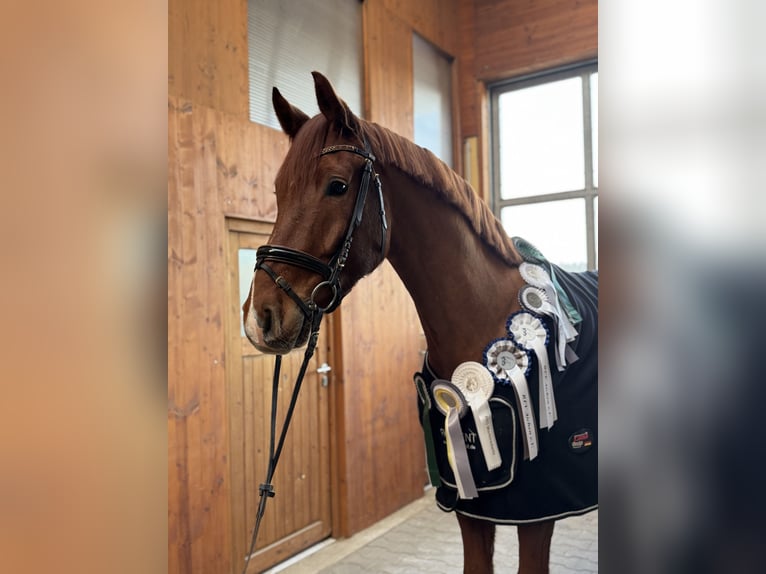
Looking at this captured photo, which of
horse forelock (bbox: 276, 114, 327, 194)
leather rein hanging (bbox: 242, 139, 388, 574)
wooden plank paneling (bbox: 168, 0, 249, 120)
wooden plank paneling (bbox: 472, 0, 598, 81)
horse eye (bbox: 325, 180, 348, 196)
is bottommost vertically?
leather rein hanging (bbox: 242, 139, 388, 574)

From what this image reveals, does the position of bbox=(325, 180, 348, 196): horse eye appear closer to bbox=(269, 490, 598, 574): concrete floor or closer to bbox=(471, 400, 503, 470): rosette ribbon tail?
bbox=(471, 400, 503, 470): rosette ribbon tail

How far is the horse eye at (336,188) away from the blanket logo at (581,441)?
2.46 feet

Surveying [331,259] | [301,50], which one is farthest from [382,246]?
[301,50]

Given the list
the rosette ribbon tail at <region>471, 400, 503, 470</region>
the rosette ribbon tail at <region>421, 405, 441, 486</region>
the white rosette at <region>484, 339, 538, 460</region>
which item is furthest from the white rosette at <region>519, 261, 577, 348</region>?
the rosette ribbon tail at <region>421, 405, 441, 486</region>

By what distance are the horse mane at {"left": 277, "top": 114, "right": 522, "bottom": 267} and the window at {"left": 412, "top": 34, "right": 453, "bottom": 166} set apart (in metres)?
2.40

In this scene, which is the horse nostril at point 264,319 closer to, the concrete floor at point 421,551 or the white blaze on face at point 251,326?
the white blaze on face at point 251,326

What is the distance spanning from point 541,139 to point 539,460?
3.19 metres

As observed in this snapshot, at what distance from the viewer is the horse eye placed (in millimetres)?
975

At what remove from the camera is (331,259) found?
3.21ft

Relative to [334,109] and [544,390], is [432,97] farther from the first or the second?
[544,390]
